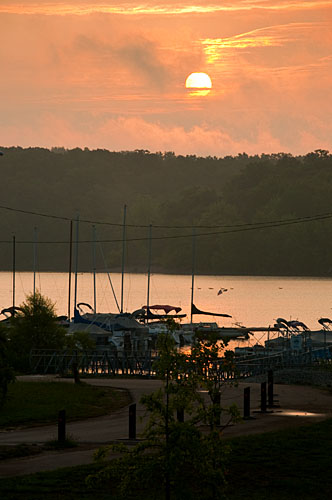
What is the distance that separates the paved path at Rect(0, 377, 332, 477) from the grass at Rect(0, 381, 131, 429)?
0.90 m

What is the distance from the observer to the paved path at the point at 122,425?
2688cm

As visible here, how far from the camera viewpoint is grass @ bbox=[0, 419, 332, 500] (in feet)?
76.6

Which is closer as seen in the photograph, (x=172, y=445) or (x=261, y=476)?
(x=172, y=445)

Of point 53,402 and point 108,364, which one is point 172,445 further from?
point 108,364

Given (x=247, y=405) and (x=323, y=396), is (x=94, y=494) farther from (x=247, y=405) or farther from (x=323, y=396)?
(x=323, y=396)

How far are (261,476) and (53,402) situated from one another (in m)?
15.5

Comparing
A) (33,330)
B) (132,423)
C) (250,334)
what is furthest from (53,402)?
(250,334)

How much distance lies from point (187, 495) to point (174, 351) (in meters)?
2.92

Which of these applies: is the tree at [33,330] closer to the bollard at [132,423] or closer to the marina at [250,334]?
the marina at [250,334]

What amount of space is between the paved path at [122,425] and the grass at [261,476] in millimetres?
1178

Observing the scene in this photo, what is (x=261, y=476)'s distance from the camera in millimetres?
25422

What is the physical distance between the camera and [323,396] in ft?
138

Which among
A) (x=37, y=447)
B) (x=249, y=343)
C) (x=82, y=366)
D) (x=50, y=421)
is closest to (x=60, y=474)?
(x=37, y=447)

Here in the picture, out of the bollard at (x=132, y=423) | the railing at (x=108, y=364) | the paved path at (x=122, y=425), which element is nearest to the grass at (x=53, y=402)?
the paved path at (x=122, y=425)
